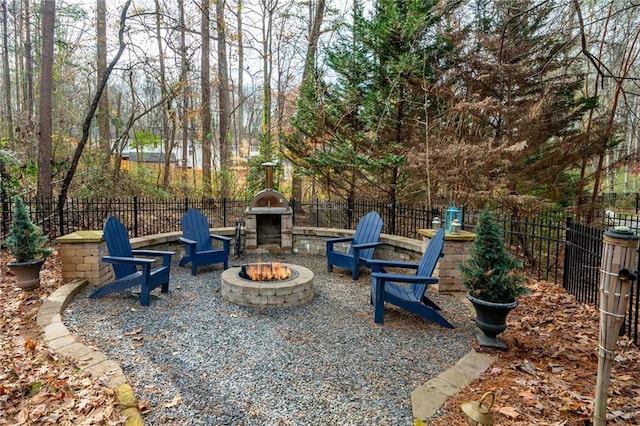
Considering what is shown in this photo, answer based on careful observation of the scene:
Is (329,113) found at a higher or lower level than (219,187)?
higher

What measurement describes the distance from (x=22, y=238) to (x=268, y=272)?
112 inches

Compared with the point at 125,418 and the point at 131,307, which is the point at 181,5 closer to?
the point at 131,307

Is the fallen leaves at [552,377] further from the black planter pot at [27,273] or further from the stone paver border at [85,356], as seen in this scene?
the black planter pot at [27,273]

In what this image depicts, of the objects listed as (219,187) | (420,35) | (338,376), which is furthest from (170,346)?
(219,187)

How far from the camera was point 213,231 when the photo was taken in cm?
677

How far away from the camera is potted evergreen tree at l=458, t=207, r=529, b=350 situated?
114 inches

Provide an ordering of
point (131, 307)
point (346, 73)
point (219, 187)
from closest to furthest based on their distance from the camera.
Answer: point (131, 307) → point (346, 73) → point (219, 187)

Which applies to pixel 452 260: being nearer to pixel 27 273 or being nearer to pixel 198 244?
pixel 198 244

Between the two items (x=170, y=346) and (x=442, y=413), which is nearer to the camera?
(x=442, y=413)

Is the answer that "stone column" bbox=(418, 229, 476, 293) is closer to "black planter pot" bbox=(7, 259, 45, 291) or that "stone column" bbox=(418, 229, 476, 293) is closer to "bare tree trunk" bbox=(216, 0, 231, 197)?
"black planter pot" bbox=(7, 259, 45, 291)

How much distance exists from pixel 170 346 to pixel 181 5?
1333 centimetres

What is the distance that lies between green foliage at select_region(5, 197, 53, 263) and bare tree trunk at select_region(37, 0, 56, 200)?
2853 mm

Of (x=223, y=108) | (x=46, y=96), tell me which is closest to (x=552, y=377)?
(x=46, y=96)

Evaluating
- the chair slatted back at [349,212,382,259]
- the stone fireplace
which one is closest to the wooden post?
the chair slatted back at [349,212,382,259]
